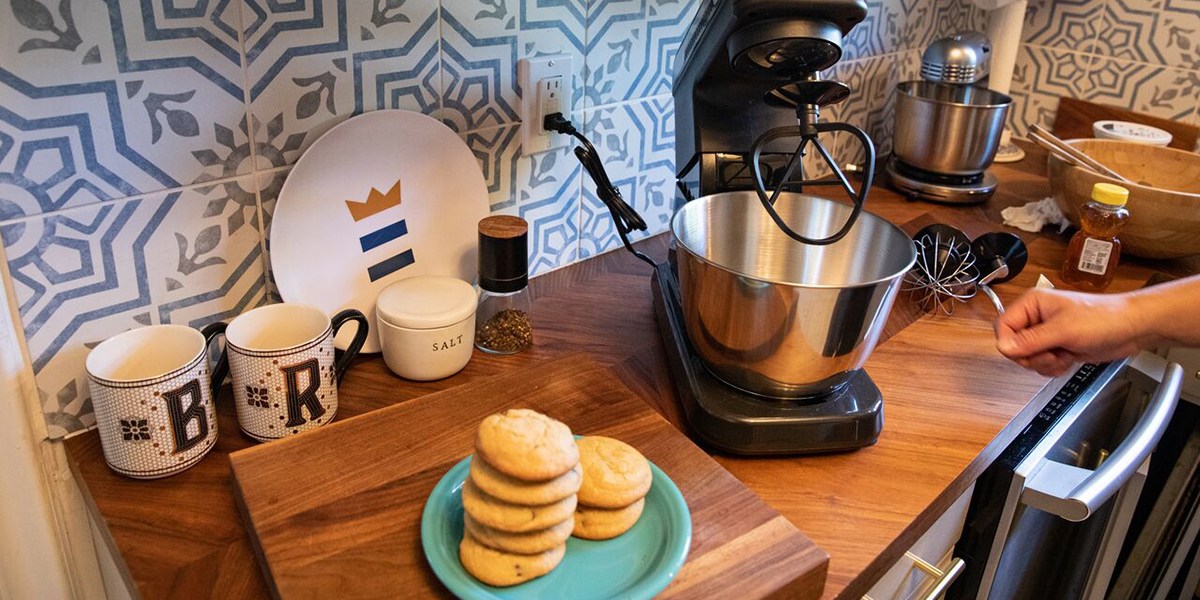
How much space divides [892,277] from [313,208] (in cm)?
59

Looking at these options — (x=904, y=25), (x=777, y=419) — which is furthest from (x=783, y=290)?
(x=904, y=25)

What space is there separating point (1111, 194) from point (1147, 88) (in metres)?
0.70

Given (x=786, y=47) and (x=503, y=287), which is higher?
(x=786, y=47)

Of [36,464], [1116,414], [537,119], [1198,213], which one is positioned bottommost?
[1116,414]

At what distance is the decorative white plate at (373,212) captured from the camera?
0.91 m

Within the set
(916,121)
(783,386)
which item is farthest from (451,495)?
(916,121)

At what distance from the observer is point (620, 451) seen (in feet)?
2.28

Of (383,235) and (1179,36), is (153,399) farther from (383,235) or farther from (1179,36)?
(1179,36)

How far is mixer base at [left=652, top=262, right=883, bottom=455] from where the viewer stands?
2.76 feet

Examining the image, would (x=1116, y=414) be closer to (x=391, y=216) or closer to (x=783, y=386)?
(x=783, y=386)

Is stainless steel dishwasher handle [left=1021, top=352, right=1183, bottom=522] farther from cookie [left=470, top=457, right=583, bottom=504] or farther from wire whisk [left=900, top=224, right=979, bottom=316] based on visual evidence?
cookie [left=470, top=457, right=583, bottom=504]

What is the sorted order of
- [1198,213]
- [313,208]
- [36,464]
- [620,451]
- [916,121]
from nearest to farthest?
[620,451] → [36,464] → [313,208] → [1198,213] → [916,121]

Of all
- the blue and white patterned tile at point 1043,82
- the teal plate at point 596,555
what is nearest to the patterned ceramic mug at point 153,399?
the teal plate at point 596,555

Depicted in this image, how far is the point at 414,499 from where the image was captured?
0.71m
